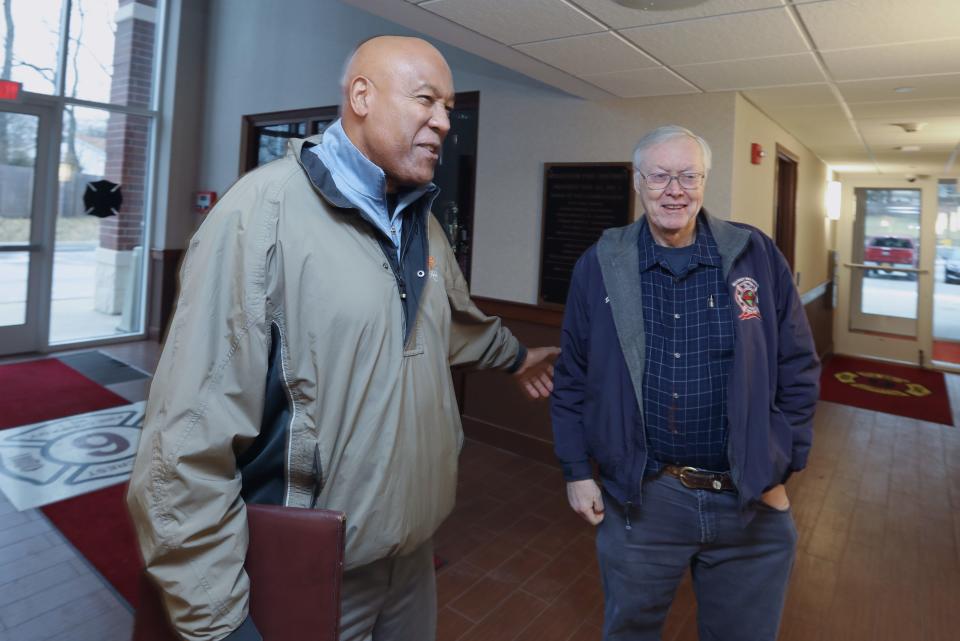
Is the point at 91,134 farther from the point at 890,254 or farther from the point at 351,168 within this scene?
the point at 890,254

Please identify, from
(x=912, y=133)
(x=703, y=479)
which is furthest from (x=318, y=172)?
(x=912, y=133)

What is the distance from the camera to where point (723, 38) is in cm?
246

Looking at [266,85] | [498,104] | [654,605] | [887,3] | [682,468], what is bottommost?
[654,605]

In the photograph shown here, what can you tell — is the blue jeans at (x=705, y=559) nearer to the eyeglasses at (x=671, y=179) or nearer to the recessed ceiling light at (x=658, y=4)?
the eyeglasses at (x=671, y=179)

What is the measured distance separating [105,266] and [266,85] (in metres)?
2.63

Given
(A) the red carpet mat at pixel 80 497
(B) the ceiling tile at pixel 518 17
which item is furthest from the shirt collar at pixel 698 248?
(A) the red carpet mat at pixel 80 497

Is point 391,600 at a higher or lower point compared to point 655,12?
lower

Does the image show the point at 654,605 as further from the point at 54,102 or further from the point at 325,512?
the point at 54,102

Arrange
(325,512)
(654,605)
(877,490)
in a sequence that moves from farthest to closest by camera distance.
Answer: (877,490)
(654,605)
(325,512)

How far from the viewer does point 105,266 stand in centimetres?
644

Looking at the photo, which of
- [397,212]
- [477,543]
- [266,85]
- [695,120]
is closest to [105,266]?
[266,85]

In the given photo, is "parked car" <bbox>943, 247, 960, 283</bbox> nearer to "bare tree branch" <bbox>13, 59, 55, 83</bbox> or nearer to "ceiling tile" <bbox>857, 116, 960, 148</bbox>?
"ceiling tile" <bbox>857, 116, 960, 148</bbox>

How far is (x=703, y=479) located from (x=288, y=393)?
1018mm

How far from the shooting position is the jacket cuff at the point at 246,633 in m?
0.97
